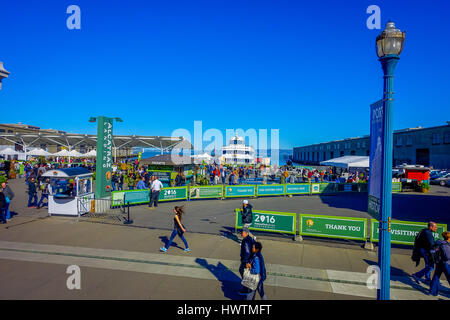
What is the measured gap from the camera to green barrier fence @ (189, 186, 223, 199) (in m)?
18.9

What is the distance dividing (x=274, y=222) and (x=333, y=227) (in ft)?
7.21

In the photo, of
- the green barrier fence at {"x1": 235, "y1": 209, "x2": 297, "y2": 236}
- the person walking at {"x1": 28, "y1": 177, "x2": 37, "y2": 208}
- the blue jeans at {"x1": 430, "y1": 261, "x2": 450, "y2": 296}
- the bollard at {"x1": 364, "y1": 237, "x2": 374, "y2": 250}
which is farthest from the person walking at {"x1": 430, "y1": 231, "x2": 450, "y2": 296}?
the person walking at {"x1": 28, "y1": 177, "x2": 37, "y2": 208}

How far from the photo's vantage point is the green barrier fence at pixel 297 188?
854 inches

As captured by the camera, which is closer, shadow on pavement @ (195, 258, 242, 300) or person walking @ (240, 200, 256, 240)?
shadow on pavement @ (195, 258, 242, 300)

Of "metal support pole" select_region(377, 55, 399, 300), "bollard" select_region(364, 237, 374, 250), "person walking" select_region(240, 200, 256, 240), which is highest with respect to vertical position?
"metal support pole" select_region(377, 55, 399, 300)

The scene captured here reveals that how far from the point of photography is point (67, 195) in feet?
43.7

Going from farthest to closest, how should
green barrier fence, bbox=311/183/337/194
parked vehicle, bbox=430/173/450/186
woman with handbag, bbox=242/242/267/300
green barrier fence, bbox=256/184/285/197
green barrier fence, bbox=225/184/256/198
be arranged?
parked vehicle, bbox=430/173/450/186
green barrier fence, bbox=311/183/337/194
green barrier fence, bbox=256/184/285/197
green barrier fence, bbox=225/184/256/198
woman with handbag, bbox=242/242/267/300

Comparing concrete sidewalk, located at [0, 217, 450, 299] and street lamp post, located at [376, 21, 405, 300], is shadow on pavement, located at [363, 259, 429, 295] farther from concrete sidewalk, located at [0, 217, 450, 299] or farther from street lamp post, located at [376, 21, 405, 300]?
street lamp post, located at [376, 21, 405, 300]

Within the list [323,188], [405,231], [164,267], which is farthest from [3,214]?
[323,188]

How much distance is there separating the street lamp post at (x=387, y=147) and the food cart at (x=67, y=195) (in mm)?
13361

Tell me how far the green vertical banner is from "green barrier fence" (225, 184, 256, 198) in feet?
26.8

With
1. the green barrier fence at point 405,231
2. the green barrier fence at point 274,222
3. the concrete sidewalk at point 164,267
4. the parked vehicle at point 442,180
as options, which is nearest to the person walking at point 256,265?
the concrete sidewalk at point 164,267
